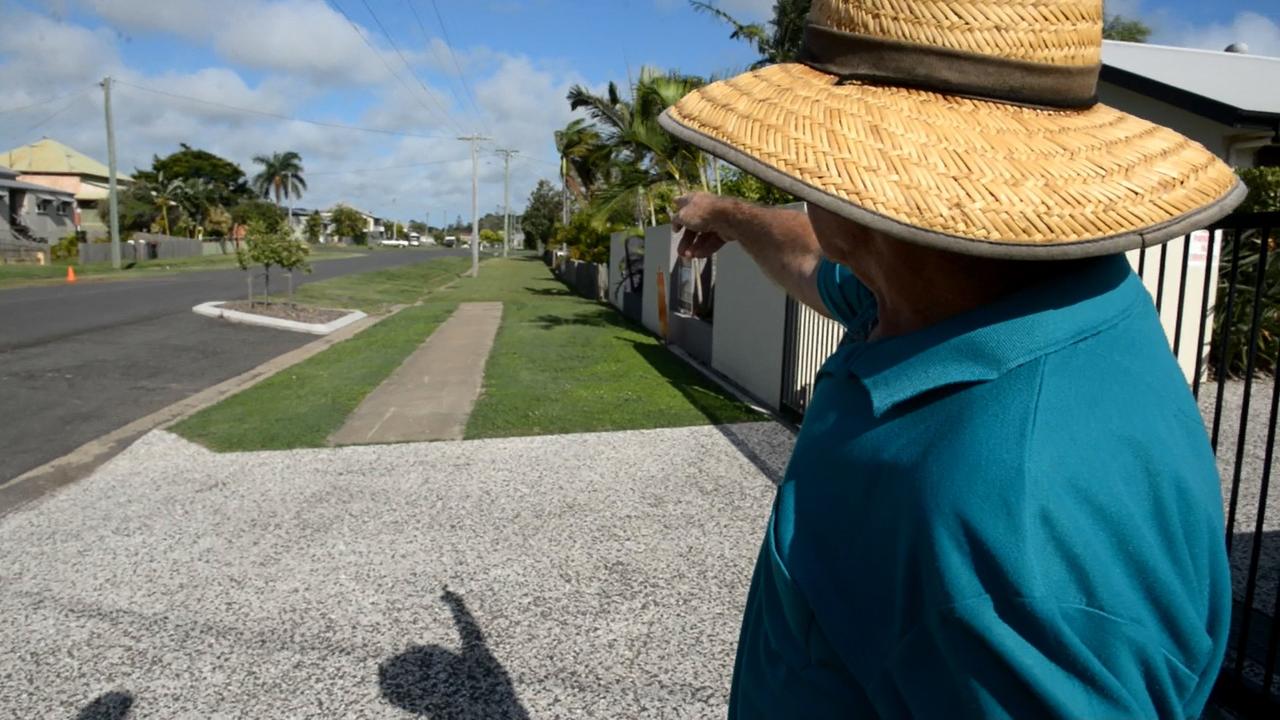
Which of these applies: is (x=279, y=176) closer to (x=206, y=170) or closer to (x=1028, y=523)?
(x=206, y=170)

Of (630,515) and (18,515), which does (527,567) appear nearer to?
(630,515)

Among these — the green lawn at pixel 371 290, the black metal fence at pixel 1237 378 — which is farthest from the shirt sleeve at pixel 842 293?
the green lawn at pixel 371 290

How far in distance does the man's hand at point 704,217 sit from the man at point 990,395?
712 mm

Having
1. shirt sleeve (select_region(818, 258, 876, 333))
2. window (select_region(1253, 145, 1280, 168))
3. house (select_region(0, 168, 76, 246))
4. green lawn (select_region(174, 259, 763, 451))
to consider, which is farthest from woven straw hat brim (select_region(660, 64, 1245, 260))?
house (select_region(0, 168, 76, 246))

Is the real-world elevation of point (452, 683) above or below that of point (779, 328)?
below

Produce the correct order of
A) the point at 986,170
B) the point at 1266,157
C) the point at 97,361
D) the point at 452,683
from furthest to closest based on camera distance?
the point at 97,361 → the point at 1266,157 → the point at 452,683 → the point at 986,170

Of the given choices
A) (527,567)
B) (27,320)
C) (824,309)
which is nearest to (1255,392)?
(527,567)

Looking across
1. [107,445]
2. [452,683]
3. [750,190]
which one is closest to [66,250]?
[107,445]

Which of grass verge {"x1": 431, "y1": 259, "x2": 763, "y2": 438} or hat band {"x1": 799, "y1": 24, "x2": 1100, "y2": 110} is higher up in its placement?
hat band {"x1": 799, "y1": 24, "x2": 1100, "y2": 110}

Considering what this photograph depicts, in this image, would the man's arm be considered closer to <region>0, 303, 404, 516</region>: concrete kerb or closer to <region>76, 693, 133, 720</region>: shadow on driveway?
<region>76, 693, 133, 720</region>: shadow on driveway

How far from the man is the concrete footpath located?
6.79 metres

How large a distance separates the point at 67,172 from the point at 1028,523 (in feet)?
300

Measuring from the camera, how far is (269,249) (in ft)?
60.4

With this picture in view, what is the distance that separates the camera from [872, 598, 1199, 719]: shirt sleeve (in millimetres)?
793
